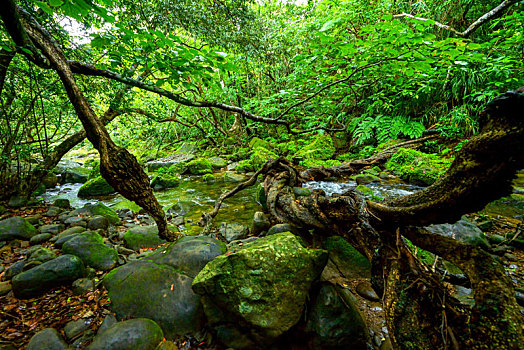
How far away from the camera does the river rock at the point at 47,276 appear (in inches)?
81.9

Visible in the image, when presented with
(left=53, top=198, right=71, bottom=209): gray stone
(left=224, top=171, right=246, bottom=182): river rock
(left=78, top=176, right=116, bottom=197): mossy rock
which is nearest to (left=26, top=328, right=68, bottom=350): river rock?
(left=53, top=198, right=71, bottom=209): gray stone

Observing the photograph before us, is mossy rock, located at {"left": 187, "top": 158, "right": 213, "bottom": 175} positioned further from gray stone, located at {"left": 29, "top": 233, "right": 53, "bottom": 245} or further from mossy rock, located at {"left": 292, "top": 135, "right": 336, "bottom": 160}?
gray stone, located at {"left": 29, "top": 233, "right": 53, "bottom": 245}

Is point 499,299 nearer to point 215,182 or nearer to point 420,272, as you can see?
point 420,272

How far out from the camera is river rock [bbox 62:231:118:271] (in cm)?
266

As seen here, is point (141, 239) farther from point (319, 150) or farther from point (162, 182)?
point (319, 150)

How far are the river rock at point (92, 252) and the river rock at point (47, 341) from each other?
1.04 metres

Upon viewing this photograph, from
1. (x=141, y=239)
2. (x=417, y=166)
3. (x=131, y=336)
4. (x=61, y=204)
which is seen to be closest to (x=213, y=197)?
(x=141, y=239)

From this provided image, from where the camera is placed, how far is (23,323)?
1.82 m

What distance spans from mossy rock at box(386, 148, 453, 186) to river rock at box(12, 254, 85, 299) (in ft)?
27.6

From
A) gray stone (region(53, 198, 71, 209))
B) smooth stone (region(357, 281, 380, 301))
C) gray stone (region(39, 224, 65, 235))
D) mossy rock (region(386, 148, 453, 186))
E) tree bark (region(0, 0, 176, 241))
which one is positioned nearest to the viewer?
tree bark (region(0, 0, 176, 241))

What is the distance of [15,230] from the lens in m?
3.22

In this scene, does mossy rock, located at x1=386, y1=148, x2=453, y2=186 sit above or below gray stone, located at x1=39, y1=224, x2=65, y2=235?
below

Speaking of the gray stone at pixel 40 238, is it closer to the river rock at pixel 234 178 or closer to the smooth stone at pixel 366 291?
the smooth stone at pixel 366 291

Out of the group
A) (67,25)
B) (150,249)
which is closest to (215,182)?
(150,249)
